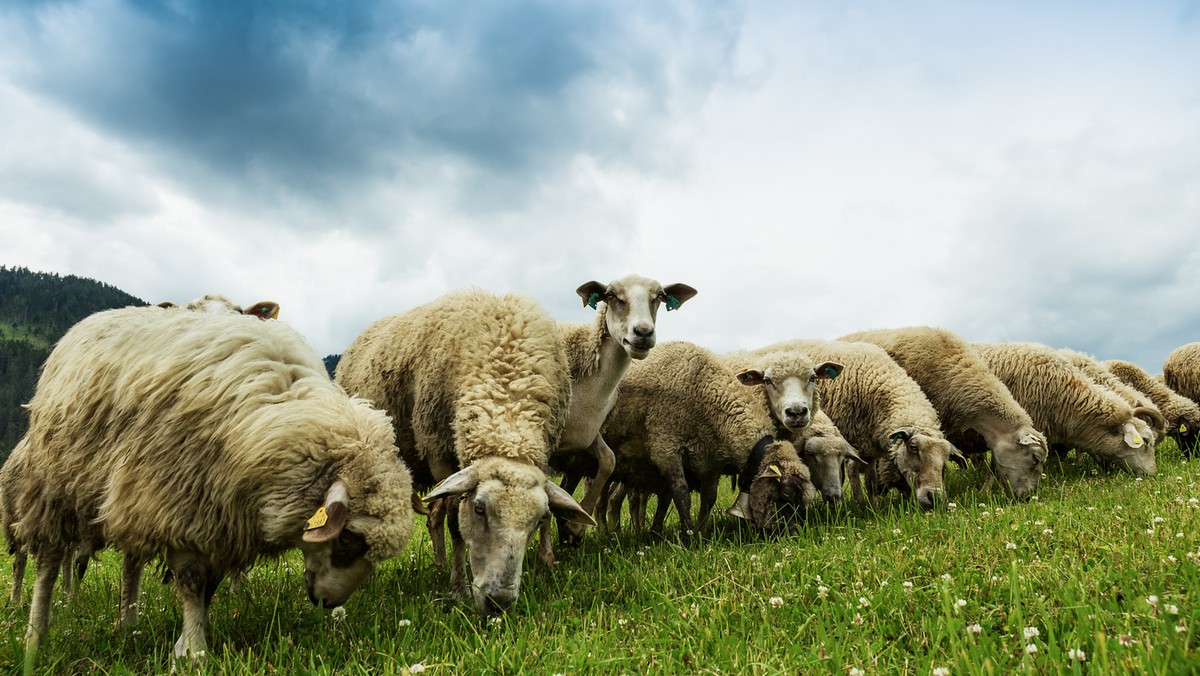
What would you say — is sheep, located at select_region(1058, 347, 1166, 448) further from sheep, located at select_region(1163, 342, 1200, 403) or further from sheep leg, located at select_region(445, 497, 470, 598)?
sheep leg, located at select_region(445, 497, 470, 598)

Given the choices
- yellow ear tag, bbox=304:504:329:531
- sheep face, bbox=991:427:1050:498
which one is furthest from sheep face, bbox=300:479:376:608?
sheep face, bbox=991:427:1050:498

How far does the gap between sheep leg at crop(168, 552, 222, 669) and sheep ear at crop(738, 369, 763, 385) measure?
5.73 m

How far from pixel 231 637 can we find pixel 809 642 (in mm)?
3606

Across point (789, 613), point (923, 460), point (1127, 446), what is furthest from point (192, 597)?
point (1127, 446)

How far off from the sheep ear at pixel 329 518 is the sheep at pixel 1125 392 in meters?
11.4

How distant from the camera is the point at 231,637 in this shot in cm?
459

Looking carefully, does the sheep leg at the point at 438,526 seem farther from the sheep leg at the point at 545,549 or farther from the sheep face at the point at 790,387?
the sheep face at the point at 790,387

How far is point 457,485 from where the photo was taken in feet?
16.6

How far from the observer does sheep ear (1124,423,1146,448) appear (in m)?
9.84

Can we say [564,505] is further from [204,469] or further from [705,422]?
[705,422]

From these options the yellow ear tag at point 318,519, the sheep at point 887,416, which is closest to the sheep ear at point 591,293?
the yellow ear tag at point 318,519

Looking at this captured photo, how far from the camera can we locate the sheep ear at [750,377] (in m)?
8.34

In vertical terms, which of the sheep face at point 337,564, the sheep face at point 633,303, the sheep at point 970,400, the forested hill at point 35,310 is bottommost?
the sheep face at point 337,564

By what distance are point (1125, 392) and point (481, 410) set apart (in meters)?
11.9
